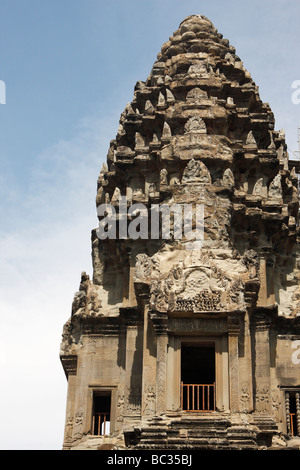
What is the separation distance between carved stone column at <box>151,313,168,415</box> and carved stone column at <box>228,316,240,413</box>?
6.68 feet

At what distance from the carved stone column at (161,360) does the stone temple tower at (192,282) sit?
0.05m

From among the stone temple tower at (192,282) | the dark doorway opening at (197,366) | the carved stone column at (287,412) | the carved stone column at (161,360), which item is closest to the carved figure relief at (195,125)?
the stone temple tower at (192,282)

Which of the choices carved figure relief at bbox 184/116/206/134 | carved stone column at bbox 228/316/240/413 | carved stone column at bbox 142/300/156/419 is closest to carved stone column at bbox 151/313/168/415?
carved stone column at bbox 142/300/156/419

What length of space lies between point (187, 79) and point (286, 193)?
6.33m

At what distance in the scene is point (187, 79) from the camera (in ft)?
112

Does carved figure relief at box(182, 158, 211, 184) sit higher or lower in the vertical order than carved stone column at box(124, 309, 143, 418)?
higher

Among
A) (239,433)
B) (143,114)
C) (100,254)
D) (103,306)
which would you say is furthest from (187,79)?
(239,433)

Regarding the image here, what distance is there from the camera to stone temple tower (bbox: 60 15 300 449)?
85.0 ft

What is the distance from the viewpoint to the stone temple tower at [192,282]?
2592 centimetres

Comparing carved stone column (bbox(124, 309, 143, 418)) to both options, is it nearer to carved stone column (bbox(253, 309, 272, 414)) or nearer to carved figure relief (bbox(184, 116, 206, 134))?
carved stone column (bbox(253, 309, 272, 414))

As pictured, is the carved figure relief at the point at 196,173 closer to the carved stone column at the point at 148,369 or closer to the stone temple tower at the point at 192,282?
the stone temple tower at the point at 192,282

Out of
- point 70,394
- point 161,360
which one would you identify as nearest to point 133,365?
point 161,360

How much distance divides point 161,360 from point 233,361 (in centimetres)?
226
